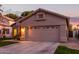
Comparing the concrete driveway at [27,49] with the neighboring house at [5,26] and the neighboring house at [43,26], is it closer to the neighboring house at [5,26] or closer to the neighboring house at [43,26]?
the neighboring house at [43,26]

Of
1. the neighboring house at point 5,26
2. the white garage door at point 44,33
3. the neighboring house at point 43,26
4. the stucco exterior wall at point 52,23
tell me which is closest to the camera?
the stucco exterior wall at point 52,23

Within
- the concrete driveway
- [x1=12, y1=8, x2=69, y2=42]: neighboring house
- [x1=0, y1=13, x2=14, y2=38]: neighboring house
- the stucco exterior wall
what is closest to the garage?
[x1=12, y1=8, x2=69, y2=42]: neighboring house

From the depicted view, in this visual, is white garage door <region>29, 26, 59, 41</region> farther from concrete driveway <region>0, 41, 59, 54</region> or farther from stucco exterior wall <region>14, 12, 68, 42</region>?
concrete driveway <region>0, 41, 59, 54</region>

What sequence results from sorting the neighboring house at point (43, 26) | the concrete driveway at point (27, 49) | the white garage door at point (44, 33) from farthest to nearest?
the white garage door at point (44, 33), the neighboring house at point (43, 26), the concrete driveway at point (27, 49)

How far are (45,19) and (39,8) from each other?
5.10ft

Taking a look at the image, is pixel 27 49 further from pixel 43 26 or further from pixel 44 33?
pixel 43 26

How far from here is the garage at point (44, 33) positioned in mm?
22328

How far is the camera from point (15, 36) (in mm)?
25141

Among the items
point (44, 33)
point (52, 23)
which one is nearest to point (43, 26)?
point (44, 33)

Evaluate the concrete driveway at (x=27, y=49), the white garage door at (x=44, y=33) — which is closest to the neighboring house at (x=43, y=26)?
the white garage door at (x=44, y=33)

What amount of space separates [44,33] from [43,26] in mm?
909
